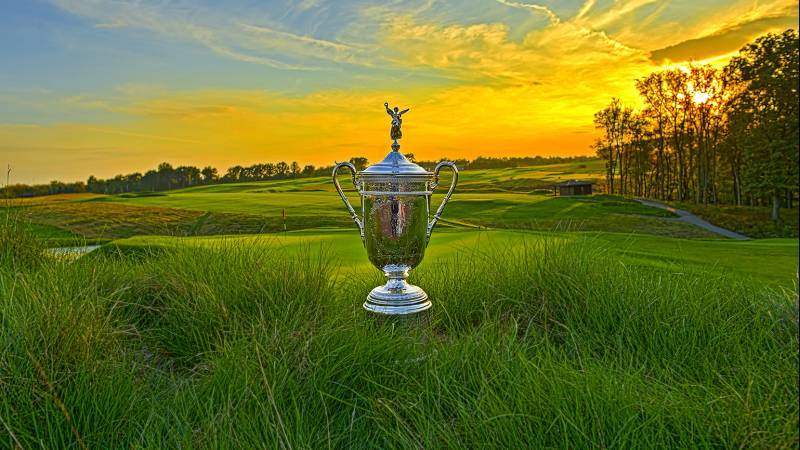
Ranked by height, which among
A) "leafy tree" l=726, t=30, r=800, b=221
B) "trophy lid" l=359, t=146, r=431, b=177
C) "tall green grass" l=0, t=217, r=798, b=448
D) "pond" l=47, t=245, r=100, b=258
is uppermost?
"leafy tree" l=726, t=30, r=800, b=221

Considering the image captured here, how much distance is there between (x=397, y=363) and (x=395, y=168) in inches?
49.3

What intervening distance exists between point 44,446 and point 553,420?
2074 mm

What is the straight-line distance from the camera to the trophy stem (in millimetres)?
3199

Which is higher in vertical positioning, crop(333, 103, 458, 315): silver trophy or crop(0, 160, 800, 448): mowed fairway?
crop(333, 103, 458, 315): silver trophy

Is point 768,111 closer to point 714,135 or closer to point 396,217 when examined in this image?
point 396,217

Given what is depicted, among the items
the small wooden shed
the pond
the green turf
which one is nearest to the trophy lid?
the green turf

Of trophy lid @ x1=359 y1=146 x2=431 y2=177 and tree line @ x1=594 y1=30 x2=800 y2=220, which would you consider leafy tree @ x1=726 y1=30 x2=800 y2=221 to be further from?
trophy lid @ x1=359 y1=146 x2=431 y2=177

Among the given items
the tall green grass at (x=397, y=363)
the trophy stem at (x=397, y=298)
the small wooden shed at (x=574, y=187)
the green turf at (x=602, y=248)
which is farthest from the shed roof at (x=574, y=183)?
the trophy stem at (x=397, y=298)

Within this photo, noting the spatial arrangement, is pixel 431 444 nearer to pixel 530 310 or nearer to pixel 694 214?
pixel 530 310

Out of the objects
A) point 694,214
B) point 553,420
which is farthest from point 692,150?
point 553,420

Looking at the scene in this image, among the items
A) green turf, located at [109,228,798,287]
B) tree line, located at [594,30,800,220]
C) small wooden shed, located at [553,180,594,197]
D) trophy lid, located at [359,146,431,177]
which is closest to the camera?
trophy lid, located at [359,146,431,177]

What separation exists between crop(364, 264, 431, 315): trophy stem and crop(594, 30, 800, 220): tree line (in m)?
7.00

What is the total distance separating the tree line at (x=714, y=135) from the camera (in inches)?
395

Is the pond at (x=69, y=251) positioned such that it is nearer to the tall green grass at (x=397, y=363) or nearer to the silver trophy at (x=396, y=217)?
the tall green grass at (x=397, y=363)
